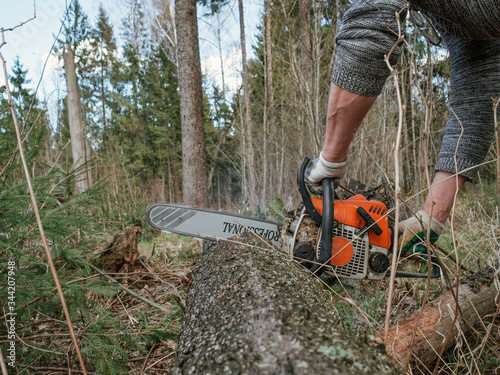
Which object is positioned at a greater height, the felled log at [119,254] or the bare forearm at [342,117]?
the bare forearm at [342,117]

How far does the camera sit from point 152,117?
21.0 meters

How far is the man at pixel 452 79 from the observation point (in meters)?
1.28

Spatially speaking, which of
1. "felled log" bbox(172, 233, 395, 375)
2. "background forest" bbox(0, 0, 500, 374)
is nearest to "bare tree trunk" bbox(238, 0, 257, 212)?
"background forest" bbox(0, 0, 500, 374)

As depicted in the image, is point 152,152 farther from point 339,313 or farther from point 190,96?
point 339,313

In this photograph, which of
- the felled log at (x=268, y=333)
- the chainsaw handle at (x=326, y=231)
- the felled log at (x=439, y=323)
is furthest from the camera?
the chainsaw handle at (x=326, y=231)

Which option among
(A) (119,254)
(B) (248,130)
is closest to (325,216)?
(A) (119,254)

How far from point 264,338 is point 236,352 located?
0.07m

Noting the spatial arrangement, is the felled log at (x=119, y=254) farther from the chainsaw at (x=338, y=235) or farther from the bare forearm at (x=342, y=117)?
the bare forearm at (x=342, y=117)

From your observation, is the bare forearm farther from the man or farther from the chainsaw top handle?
the chainsaw top handle

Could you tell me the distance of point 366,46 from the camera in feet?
4.47

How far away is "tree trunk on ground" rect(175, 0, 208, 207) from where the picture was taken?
4.79 meters

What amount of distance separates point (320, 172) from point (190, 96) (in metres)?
3.64

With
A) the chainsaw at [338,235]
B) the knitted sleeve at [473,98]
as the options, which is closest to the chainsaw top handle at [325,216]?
the chainsaw at [338,235]

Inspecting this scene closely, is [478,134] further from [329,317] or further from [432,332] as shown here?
[329,317]
